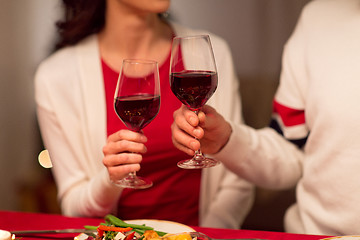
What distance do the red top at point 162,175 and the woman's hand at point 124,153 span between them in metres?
0.51

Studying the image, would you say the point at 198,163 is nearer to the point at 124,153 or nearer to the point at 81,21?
the point at 124,153

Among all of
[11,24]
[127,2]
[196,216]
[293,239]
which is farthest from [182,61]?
[11,24]

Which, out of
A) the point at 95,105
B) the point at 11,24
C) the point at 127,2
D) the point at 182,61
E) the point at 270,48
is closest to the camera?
the point at 182,61

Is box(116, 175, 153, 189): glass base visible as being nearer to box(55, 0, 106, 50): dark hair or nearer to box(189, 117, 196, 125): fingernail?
box(189, 117, 196, 125): fingernail

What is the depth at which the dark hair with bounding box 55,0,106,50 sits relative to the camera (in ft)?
6.10

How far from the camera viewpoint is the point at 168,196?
69.2 inches

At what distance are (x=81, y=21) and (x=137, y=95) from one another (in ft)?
2.81

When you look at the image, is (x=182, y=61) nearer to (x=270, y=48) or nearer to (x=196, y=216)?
(x=196, y=216)

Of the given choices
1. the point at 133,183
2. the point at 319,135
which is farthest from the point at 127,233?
the point at 319,135

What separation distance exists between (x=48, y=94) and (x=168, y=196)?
57 centimetres

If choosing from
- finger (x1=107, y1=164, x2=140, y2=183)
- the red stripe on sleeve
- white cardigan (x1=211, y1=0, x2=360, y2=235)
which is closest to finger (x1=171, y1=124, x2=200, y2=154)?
finger (x1=107, y1=164, x2=140, y2=183)

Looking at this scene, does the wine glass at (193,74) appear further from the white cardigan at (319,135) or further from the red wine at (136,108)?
the white cardigan at (319,135)

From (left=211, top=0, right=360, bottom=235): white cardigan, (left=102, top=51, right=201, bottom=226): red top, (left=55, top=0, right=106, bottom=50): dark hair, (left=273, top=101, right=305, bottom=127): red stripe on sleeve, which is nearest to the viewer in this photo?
(left=211, top=0, right=360, bottom=235): white cardigan

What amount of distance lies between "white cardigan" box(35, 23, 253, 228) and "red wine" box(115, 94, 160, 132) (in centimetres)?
61
